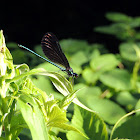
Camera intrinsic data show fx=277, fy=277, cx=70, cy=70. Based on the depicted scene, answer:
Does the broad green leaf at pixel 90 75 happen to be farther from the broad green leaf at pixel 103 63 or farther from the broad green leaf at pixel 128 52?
the broad green leaf at pixel 128 52

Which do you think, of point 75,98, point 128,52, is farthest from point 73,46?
point 75,98

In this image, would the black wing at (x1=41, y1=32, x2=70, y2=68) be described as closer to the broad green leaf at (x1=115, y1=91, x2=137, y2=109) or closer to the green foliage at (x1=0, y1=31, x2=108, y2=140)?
the green foliage at (x1=0, y1=31, x2=108, y2=140)

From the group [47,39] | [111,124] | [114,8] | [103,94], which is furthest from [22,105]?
[114,8]

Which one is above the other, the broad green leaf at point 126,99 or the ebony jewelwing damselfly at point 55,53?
the ebony jewelwing damselfly at point 55,53

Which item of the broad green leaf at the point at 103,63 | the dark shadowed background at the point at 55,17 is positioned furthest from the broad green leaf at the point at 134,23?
the dark shadowed background at the point at 55,17

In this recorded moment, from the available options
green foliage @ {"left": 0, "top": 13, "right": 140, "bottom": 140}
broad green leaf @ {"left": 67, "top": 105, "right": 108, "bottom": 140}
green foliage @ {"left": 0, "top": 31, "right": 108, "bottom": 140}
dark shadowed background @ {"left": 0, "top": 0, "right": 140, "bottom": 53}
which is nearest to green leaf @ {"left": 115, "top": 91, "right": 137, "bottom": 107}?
green foliage @ {"left": 0, "top": 13, "right": 140, "bottom": 140}

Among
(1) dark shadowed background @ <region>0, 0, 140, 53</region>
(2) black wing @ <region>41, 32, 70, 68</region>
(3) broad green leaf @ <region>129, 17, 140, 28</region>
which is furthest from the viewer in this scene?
(1) dark shadowed background @ <region>0, 0, 140, 53</region>

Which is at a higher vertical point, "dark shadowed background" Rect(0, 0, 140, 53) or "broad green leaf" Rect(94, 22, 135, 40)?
"dark shadowed background" Rect(0, 0, 140, 53)
